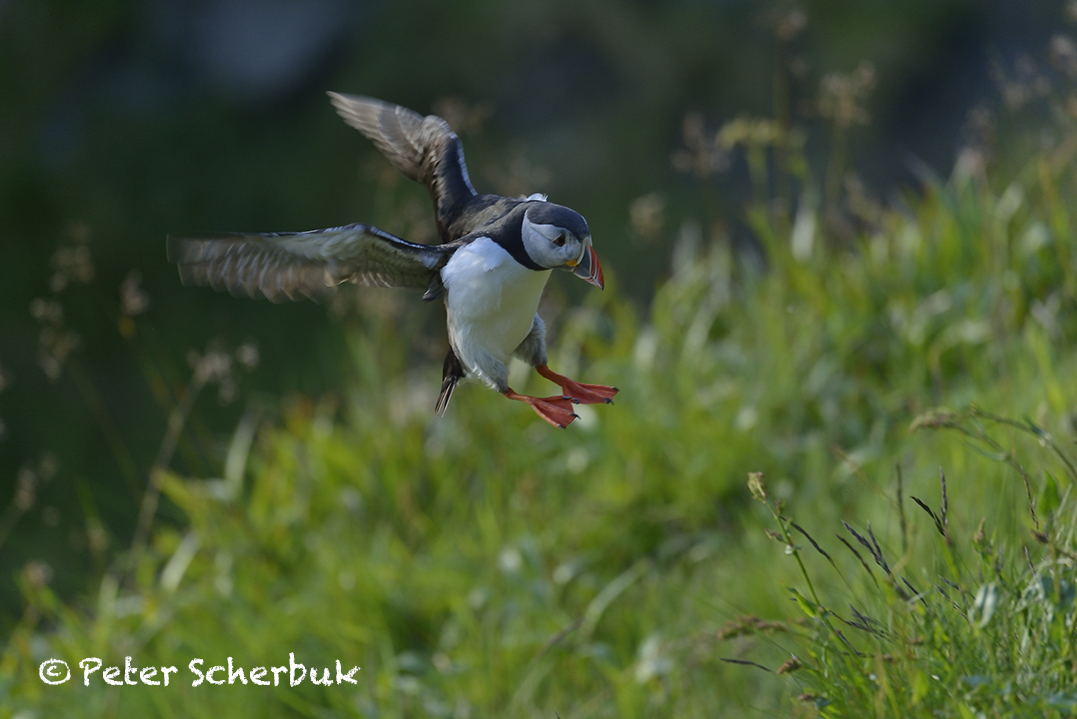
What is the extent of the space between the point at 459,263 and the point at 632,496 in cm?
277

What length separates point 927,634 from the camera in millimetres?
1731

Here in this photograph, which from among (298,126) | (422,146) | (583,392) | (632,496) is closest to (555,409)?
(583,392)

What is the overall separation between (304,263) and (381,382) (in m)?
3.42

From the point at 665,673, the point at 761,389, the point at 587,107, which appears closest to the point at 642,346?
the point at 761,389

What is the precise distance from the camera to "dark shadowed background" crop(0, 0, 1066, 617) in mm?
7777

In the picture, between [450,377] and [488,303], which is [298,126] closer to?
[450,377]

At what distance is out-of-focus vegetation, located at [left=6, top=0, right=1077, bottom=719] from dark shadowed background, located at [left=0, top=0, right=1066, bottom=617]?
9.30ft

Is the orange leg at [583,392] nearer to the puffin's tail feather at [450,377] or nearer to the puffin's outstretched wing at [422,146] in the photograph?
the puffin's tail feather at [450,377]

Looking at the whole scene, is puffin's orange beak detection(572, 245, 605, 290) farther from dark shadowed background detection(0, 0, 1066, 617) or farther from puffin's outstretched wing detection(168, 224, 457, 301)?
dark shadowed background detection(0, 0, 1066, 617)

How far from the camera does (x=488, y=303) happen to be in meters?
1.19

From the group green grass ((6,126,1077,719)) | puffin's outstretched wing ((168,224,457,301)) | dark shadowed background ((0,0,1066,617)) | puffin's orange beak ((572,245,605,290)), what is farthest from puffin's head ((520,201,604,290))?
dark shadowed background ((0,0,1066,617))

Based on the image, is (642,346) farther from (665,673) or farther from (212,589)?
(212,589)

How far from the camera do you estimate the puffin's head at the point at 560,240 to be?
1022mm

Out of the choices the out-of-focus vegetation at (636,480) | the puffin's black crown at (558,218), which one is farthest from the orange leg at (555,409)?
the out-of-focus vegetation at (636,480)
